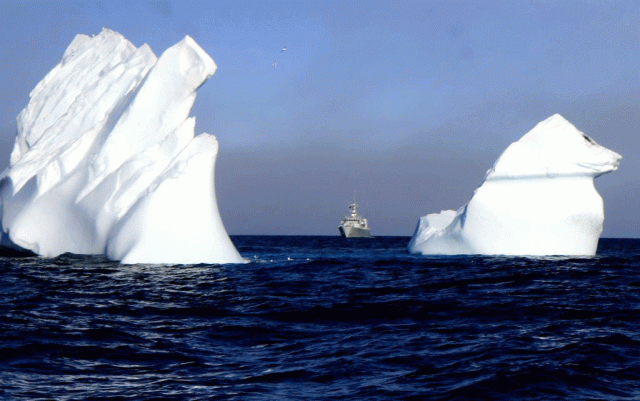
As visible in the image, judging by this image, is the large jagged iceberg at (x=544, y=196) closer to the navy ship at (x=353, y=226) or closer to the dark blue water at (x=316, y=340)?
the dark blue water at (x=316, y=340)

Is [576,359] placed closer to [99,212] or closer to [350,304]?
[350,304]

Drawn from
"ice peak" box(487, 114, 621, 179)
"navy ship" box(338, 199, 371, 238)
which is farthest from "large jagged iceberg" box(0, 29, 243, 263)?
"navy ship" box(338, 199, 371, 238)

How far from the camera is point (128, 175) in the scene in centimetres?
2162

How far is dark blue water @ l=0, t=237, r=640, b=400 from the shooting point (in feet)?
20.8

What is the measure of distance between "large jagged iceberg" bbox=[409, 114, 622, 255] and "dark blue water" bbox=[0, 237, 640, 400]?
1124cm

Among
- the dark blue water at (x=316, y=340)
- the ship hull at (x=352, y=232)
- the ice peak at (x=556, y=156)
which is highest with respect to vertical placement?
the ice peak at (x=556, y=156)

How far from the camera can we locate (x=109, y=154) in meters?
22.3

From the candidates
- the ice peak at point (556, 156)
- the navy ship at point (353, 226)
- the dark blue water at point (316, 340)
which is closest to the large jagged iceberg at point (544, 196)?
the ice peak at point (556, 156)

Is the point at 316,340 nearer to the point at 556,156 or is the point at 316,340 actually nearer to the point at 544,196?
the point at 544,196

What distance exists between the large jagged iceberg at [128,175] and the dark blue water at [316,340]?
4.27 m

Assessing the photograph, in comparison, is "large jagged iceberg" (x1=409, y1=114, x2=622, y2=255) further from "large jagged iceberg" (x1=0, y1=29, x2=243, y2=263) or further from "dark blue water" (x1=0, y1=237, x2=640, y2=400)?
"dark blue water" (x1=0, y1=237, x2=640, y2=400)

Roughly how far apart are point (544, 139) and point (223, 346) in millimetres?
21122

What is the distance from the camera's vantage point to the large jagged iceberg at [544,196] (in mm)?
26375

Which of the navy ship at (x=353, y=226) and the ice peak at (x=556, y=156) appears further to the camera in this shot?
the navy ship at (x=353, y=226)
